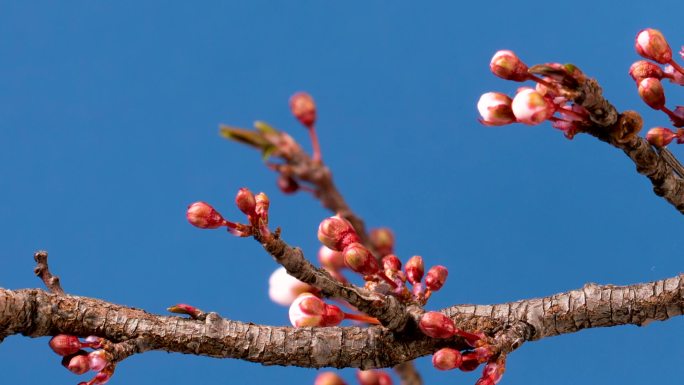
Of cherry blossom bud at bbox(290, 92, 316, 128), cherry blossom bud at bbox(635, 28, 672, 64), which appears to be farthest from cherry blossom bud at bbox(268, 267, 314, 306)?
cherry blossom bud at bbox(635, 28, 672, 64)

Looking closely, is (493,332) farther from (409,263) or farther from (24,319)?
(24,319)

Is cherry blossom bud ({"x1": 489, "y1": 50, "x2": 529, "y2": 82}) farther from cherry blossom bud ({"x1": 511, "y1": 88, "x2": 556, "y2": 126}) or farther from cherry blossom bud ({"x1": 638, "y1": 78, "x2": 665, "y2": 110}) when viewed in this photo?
cherry blossom bud ({"x1": 638, "y1": 78, "x2": 665, "y2": 110})

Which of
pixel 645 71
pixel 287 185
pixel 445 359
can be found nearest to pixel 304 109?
pixel 287 185

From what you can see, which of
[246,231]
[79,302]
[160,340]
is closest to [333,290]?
[246,231]

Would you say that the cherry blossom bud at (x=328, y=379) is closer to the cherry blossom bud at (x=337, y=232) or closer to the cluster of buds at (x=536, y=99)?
the cherry blossom bud at (x=337, y=232)

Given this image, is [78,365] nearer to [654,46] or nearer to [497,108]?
[497,108]

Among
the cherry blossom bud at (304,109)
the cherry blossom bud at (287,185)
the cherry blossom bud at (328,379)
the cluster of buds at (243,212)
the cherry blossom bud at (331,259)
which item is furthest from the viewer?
the cherry blossom bud at (331,259)

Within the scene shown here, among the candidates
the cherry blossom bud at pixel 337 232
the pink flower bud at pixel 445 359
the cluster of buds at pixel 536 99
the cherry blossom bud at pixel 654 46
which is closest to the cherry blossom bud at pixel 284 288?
the cherry blossom bud at pixel 337 232
